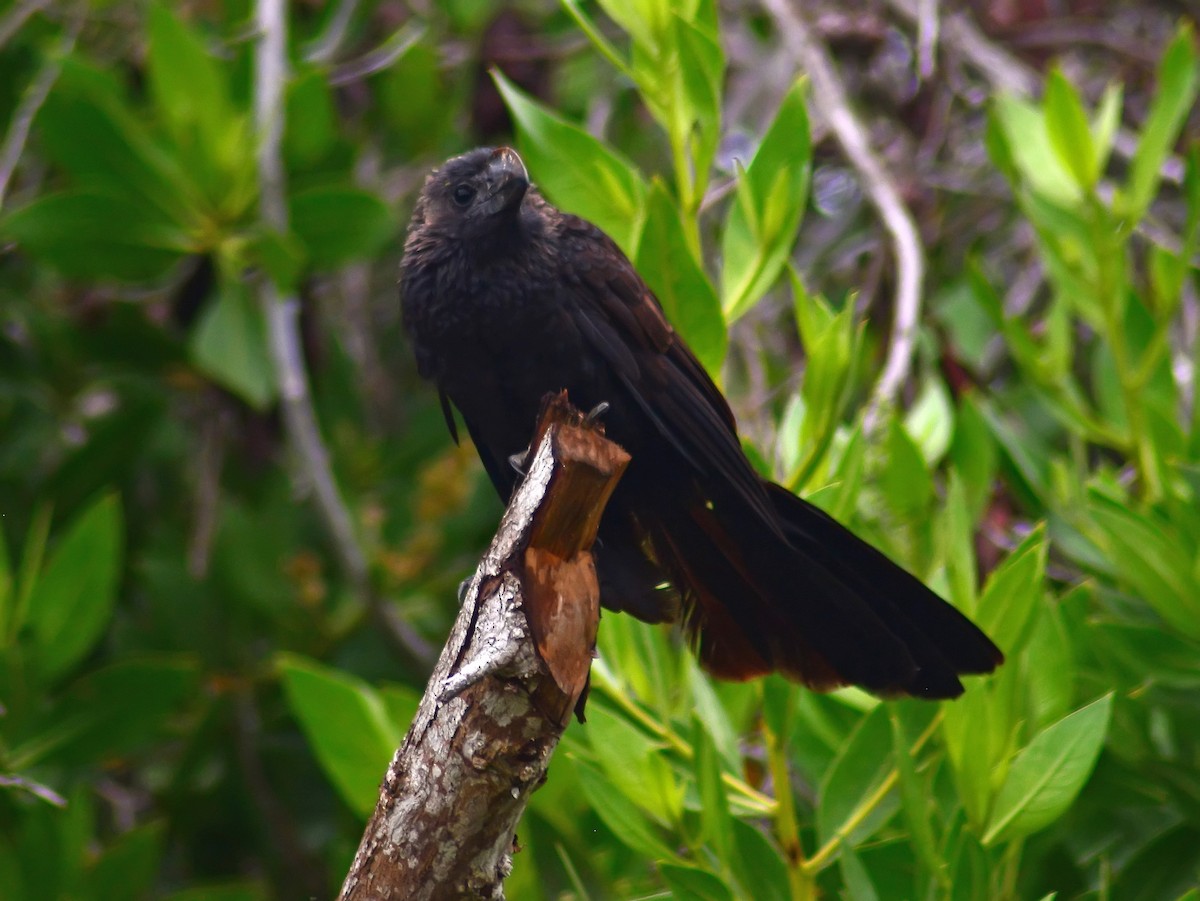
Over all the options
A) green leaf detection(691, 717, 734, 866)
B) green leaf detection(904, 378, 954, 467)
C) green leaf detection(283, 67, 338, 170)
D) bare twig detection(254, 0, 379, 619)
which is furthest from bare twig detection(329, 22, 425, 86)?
green leaf detection(691, 717, 734, 866)

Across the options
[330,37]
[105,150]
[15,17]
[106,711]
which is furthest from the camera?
[330,37]

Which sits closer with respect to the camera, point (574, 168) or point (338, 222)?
point (574, 168)

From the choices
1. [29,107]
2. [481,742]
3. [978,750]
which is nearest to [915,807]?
[978,750]

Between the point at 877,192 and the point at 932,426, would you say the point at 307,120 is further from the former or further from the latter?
the point at 932,426

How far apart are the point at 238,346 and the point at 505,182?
1.10 m

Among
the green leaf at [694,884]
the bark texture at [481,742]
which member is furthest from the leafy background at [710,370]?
the bark texture at [481,742]

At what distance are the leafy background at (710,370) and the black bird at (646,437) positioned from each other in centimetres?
9

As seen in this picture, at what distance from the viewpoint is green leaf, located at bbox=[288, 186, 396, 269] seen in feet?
12.4

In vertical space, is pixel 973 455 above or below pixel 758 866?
above

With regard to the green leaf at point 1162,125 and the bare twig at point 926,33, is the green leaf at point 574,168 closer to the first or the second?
the green leaf at point 1162,125

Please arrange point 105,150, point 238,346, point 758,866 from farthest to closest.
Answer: point 238,346 < point 105,150 < point 758,866

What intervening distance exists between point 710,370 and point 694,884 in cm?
103

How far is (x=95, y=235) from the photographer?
3.67 meters

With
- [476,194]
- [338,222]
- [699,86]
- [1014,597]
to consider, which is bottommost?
[1014,597]
